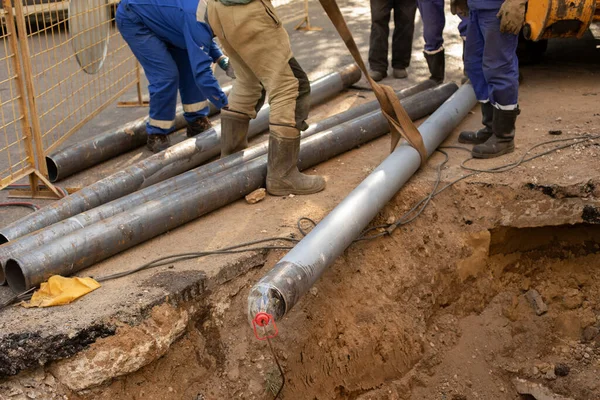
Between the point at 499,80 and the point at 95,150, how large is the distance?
127 inches

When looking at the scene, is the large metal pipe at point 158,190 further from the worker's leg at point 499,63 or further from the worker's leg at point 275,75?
the worker's leg at point 499,63

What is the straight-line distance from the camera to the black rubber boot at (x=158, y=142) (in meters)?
5.95

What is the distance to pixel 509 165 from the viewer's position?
5055 mm

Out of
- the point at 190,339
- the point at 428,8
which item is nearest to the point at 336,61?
the point at 428,8

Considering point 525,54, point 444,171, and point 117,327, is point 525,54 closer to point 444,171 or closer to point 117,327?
point 444,171

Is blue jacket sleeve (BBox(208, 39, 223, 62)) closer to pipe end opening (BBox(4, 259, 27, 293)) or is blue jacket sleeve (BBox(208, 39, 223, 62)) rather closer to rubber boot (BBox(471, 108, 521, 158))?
rubber boot (BBox(471, 108, 521, 158))

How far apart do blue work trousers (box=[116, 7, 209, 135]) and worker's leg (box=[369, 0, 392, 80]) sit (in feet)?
8.13

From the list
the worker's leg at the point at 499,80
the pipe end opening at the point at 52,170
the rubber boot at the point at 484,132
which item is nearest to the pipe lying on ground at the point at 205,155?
the pipe end opening at the point at 52,170

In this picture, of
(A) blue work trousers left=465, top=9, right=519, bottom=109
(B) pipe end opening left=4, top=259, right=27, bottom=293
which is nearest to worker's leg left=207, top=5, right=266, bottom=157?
(A) blue work trousers left=465, top=9, right=519, bottom=109

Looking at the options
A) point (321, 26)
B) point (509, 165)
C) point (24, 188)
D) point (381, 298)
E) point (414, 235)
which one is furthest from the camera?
point (321, 26)

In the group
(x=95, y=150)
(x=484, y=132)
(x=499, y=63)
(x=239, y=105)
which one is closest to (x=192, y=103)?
(x=95, y=150)

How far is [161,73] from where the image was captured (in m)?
5.70

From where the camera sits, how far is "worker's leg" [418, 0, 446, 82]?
6.93 m

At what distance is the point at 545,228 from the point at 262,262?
215 cm
